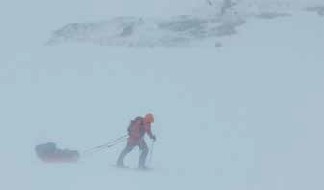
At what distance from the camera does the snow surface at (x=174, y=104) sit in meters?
17.0

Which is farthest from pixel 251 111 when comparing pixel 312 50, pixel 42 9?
pixel 42 9

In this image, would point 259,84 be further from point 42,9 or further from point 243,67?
point 42,9

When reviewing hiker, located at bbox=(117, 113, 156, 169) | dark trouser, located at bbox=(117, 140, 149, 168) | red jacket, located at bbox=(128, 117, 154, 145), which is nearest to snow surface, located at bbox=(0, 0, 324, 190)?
dark trouser, located at bbox=(117, 140, 149, 168)

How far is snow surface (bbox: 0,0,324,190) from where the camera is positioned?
17.0m

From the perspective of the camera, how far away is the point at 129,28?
3631 centimetres

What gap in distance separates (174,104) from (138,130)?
9.99 metres

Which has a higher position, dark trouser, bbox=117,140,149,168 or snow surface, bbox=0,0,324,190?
snow surface, bbox=0,0,324,190

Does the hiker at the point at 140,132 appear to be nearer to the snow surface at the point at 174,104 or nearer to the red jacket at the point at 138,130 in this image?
the red jacket at the point at 138,130

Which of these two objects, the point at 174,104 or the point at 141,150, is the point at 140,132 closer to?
the point at 141,150

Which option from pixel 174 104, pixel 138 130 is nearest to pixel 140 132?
pixel 138 130

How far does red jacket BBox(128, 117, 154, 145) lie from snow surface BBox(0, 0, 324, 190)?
0.65 m

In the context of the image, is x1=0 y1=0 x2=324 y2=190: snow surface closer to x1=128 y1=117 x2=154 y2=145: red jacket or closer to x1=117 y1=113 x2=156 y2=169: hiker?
x1=117 y1=113 x2=156 y2=169: hiker

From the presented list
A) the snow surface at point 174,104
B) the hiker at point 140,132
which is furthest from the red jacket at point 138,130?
the snow surface at point 174,104

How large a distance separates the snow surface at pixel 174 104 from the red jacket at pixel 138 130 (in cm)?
65
